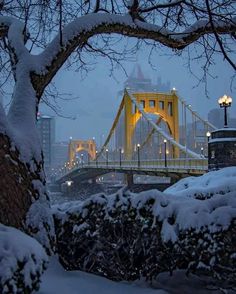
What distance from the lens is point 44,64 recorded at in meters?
4.87

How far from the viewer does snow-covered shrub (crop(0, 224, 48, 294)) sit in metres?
2.30

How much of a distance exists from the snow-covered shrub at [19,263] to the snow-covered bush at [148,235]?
125 centimetres

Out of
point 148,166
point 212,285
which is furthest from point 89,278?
point 148,166

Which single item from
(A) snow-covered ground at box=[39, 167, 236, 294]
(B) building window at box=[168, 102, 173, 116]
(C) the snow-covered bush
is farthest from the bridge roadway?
(A) snow-covered ground at box=[39, 167, 236, 294]

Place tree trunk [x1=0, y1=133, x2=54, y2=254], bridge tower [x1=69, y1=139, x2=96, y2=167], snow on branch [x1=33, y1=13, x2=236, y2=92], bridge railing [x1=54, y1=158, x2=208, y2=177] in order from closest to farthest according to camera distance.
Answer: tree trunk [x1=0, y1=133, x2=54, y2=254] < snow on branch [x1=33, y1=13, x2=236, y2=92] < bridge railing [x1=54, y1=158, x2=208, y2=177] < bridge tower [x1=69, y1=139, x2=96, y2=167]

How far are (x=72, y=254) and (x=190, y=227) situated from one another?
140 cm

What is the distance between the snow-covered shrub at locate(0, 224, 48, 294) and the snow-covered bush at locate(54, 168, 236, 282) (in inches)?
49.2

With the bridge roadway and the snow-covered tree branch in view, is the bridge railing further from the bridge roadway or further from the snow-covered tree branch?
the snow-covered tree branch

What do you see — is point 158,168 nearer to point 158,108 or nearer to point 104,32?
point 158,108

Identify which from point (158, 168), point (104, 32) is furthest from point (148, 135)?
point (104, 32)

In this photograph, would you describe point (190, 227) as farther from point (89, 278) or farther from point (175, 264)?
point (89, 278)

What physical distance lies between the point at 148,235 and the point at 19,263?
1.47 meters

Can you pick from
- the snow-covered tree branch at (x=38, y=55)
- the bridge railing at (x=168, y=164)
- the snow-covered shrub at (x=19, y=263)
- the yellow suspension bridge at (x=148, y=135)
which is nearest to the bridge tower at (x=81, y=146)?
the yellow suspension bridge at (x=148, y=135)

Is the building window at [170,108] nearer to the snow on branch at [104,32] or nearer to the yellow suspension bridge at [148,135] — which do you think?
the yellow suspension bridge at [148,135]
